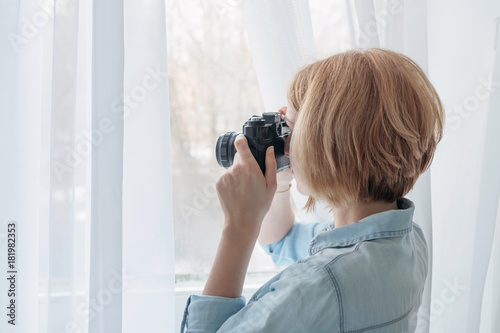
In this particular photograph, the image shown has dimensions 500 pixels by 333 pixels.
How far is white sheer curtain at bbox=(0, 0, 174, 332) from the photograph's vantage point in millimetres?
736

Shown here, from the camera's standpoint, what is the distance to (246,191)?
697 mm

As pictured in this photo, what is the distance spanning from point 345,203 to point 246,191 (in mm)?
143

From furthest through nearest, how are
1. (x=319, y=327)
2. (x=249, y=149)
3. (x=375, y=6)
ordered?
(x=375, y=6) < (x=249, y=149) < (x=319, y=327)

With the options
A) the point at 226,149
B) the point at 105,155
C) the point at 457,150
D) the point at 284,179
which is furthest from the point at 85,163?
the point at 457,150

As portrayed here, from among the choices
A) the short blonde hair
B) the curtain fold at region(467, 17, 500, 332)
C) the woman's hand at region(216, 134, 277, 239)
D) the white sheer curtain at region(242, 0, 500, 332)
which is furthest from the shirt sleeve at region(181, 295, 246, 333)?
the curtain fold at region(467, 17, 500, 332)

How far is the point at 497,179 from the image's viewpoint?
3.04ft

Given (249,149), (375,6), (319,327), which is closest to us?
(319,327)

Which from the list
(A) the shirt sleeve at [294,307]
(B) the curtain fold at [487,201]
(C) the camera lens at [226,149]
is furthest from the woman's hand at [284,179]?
(B) the curtain fold at [487,201]

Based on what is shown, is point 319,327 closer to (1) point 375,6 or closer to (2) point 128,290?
(2) point 128,290

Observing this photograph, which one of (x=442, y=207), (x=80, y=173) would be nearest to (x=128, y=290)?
(x=80, y=173)

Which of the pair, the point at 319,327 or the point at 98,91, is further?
the point at 98,91

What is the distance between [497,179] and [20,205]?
856mm

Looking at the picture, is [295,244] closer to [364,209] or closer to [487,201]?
[364,209]

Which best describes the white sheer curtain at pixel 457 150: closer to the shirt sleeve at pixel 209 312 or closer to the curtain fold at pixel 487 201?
the curtain fold at pixel 487 201
